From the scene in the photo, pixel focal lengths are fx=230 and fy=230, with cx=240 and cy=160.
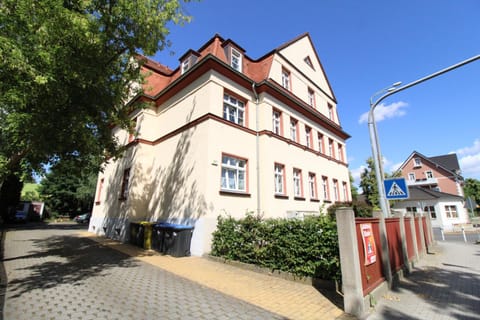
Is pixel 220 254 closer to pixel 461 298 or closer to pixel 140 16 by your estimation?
pixel 461 298

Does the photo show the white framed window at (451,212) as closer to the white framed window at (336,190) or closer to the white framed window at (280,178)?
the white framed window at (336,190)

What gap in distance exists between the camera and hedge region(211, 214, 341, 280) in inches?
241

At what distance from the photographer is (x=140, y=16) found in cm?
761

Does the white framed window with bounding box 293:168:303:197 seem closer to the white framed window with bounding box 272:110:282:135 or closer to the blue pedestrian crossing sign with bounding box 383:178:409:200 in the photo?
the white framed window with bounding box 272:110:282:135

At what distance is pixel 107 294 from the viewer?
516cm

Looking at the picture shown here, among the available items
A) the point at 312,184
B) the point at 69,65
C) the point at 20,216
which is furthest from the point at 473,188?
the point at 20,216

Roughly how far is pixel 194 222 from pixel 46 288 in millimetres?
5736

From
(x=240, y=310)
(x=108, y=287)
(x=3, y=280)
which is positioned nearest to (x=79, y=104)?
(x=3, y=280)

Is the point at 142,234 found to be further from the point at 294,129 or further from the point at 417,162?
the point at 417,162

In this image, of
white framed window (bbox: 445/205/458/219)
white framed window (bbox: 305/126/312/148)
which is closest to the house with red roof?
white framed window (bbox: 445/205/458/219)

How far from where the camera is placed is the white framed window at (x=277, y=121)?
1485cm

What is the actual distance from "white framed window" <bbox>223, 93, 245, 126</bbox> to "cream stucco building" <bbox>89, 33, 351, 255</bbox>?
0.06 metres

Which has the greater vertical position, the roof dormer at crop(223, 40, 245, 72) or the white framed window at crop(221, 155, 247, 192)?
the roof dormer at crop(223, 40, 245, 72)

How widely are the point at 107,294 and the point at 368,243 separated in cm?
604
